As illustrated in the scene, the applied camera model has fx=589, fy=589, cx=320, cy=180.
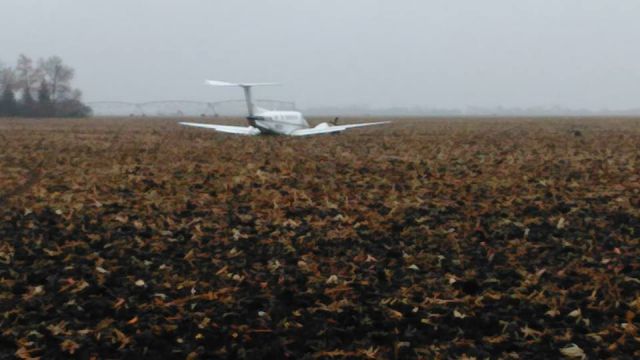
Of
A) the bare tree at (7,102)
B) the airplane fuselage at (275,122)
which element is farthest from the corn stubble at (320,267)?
the bare tree at (7,102)

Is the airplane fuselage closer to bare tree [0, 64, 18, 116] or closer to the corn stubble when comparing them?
the corn stubble

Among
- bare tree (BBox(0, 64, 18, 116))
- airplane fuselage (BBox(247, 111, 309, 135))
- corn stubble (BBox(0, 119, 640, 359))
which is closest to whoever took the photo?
corn stubble (BBox(0, 119, 640, 359))

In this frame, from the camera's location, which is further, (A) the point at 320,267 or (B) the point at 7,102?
(B) the point at 7,102

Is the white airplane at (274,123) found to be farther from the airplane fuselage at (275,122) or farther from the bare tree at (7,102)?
the bare tree at (7,102)

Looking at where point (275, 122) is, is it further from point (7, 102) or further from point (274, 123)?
point (7, 102)

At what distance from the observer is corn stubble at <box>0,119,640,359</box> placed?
6.53 meters

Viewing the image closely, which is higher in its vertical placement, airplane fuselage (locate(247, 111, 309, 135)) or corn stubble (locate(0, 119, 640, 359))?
airplane fuselage (locate(247, 111, 309, 135))

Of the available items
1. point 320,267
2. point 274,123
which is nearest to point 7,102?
point 274,123

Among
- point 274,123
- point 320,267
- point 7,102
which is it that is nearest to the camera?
point 320,267

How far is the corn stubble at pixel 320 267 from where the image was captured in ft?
21.4

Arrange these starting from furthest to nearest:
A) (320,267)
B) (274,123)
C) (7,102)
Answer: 1. (7,102)
2. (274,123)
3. (320,267)

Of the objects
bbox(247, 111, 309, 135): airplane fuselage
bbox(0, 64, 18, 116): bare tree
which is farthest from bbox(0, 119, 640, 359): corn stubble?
bbox(0, 64, 18, 116): bare tree

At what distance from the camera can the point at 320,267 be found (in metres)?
8.72

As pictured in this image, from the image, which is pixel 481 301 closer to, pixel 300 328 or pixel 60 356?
pixel 300 328
